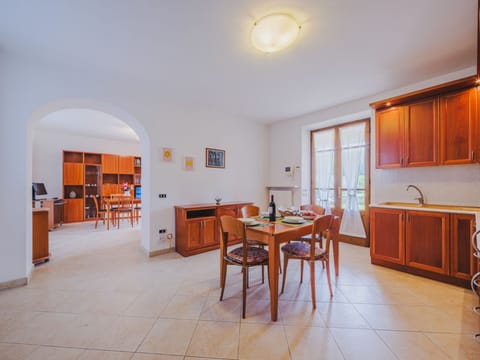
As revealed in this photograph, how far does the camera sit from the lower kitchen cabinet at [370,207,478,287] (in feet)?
7.62

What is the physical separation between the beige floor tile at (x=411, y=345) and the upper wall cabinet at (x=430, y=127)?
215 centimetres

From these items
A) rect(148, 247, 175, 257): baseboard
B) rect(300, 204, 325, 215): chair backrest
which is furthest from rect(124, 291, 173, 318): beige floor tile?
rect(300, 204, 325, 215): chair backrest

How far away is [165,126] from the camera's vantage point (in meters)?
3.62

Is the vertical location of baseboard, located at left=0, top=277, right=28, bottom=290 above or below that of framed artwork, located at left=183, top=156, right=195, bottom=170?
below

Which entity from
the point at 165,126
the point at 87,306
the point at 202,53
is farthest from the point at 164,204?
the point at 202,53

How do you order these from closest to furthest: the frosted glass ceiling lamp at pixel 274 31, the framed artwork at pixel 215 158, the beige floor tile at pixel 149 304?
the frosted glass ceiling lamp at pixel 274 31 → the beige floor tile at pixel 149 304 → the framed artwork at pixel 215 158

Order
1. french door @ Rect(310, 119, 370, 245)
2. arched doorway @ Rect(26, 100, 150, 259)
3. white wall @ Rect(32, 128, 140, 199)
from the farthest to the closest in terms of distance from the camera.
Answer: white wall @ Rect(32, 128, 140, 199), french door @ Rect(310, 119, 370, 245), arched doorway @ Rect(26, 100, 150, 259)

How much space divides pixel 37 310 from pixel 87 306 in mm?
426

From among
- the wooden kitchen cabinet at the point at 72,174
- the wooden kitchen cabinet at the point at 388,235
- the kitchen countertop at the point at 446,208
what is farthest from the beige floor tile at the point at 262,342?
the wooden kitchen cabinet at the point at 72,174

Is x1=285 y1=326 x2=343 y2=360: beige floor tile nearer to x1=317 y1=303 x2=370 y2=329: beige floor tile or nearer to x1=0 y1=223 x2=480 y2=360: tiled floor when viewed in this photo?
x1=0 y1=223 x2=480 y2=360: tiled floor

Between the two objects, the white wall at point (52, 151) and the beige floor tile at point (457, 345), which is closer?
the beige floor tile at point (457, 345)

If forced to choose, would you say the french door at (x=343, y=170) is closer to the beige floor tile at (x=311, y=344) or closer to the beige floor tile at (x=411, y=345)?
the beige floor tile at (x=411, y=345)

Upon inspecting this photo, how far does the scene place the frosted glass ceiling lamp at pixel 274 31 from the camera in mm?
1832

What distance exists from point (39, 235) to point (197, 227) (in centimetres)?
224
